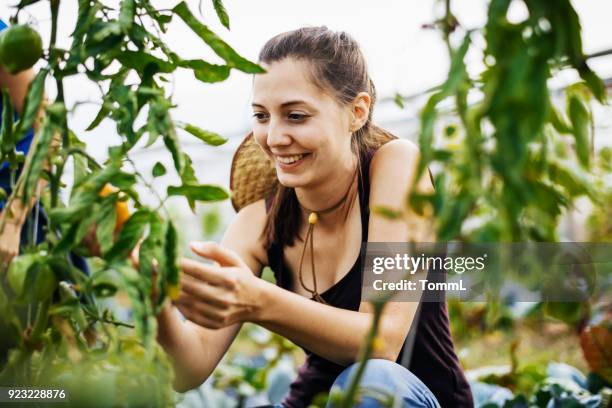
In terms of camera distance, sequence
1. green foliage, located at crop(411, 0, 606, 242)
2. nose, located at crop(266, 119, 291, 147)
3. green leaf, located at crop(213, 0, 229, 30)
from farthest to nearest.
A: 1. nose, located at crop(266, 119, 291, 147)
2. green leaf, located at crop(213, 0, 229, 30)
3. green foliage, located at crop(411, 0, 606, 242)

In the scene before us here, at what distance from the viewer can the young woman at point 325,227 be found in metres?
1.06

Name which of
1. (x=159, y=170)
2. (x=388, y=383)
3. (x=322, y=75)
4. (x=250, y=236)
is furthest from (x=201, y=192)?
(x=250, y=236)

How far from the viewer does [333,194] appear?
1324 mm

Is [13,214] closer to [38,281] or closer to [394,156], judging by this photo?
[38,281]

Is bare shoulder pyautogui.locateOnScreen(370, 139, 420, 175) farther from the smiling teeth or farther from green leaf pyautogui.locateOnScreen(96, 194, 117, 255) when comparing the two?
green leaf pyautogui.locateOnScreen(96, 194, 117, 255)

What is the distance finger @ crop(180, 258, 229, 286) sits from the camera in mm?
817

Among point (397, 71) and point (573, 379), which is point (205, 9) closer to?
point (397, 71)

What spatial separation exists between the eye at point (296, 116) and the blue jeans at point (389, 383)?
0.41 meters

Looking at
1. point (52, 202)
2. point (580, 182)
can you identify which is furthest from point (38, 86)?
point (580, 182)

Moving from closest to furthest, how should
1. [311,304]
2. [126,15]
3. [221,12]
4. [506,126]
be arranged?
[506,126], [126,15], [221,12], [311,304]

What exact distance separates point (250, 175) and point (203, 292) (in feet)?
2.24

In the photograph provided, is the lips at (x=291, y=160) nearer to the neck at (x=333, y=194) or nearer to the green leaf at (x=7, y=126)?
the neck at (x=333, y=194)

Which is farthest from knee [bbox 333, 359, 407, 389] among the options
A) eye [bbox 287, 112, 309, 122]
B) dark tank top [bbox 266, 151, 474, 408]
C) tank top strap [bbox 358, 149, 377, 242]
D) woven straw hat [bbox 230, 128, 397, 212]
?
woven straw hat [bbox 230, 128, 397, 212]

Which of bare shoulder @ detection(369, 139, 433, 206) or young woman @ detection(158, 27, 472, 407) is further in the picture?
bare shoulder @ detection(369, 139, 433, 206)
